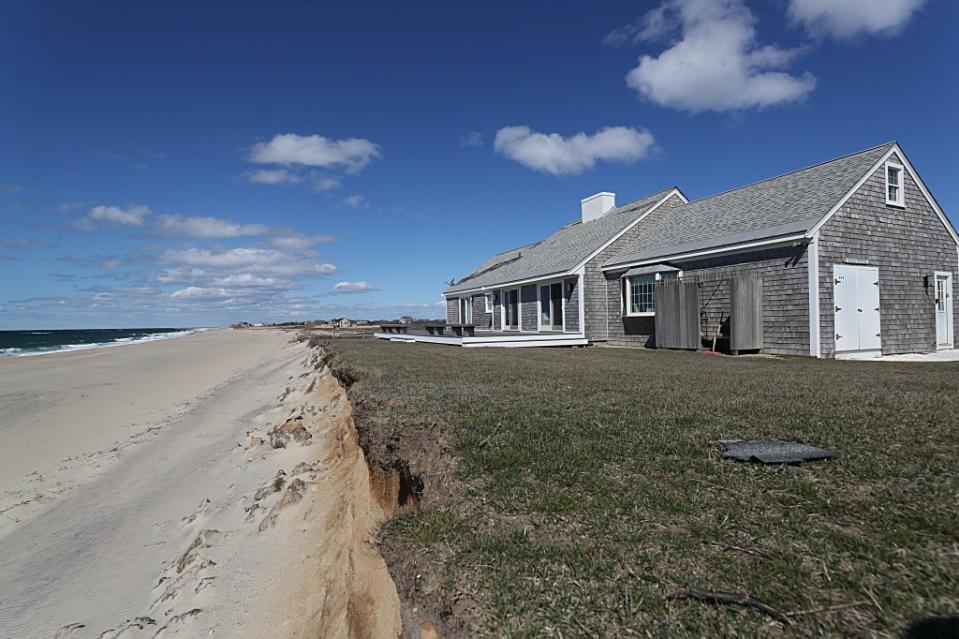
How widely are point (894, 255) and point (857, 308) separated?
2.41m

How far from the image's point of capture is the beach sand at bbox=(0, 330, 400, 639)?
11.5 feet

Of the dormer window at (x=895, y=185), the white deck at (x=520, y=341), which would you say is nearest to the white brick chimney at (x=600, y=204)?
the white deck at (x=520, y=341)

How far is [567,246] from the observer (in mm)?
22062

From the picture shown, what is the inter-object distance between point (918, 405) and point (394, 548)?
5.56 metres

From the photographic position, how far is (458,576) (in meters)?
2.38

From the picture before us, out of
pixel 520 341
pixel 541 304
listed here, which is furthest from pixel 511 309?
pixel 520 341

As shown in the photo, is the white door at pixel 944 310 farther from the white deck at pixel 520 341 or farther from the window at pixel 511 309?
the window at pixel 511 309

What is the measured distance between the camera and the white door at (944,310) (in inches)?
580

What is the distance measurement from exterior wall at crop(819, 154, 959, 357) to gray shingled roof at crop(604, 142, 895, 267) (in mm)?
515

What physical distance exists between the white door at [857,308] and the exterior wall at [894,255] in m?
0.21

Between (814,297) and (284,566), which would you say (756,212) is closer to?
(814,297)

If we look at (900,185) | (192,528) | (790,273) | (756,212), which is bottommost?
(192,528)

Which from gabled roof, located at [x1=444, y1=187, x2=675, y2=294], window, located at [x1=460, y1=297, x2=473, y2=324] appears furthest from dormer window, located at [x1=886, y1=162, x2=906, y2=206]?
window, located at [x1=460, y1=297, x2=473, y2=324]

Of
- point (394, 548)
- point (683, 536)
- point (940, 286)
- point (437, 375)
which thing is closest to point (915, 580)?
point (683, 536)
